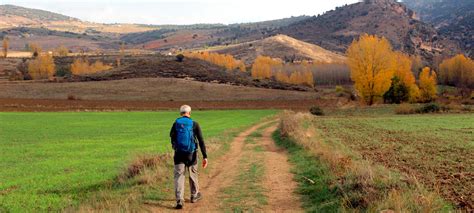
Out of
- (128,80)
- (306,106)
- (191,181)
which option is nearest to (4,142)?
(191,181)

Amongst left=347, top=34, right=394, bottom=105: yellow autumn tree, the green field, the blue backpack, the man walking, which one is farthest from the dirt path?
left=347, top=34, right=394, bottom=105: yellow autumn tree

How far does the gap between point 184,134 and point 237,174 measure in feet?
18.8

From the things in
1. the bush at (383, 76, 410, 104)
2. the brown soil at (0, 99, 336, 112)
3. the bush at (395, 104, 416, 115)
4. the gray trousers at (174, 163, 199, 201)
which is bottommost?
the brown soil at (0, 99, 336, 112)

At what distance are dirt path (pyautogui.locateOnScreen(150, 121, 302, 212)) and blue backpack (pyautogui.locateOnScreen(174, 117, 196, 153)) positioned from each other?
4.81ft

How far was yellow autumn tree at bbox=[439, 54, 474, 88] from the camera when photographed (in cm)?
13162

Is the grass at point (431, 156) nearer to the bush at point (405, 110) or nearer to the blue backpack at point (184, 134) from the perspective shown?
the blue backpack at point (184, 134)

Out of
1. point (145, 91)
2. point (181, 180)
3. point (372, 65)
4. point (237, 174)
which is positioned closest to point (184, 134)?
point (181, 180)

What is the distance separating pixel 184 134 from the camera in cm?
1205

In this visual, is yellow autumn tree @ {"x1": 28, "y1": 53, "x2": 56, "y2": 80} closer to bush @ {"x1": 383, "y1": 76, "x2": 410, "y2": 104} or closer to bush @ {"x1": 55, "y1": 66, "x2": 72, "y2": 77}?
bush @ {"x1": 55, "y1": 66, "x2": 72, "y2": 77}

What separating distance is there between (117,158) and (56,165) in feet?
10.8

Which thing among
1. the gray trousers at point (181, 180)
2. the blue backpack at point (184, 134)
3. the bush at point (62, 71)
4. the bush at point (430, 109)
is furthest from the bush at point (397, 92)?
the bush at point (62, 71)

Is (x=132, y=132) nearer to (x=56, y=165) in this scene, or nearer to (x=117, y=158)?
(x=117, y=158)

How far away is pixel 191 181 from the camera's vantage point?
12609mm

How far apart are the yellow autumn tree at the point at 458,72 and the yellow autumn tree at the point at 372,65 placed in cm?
6873
